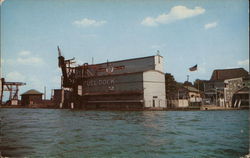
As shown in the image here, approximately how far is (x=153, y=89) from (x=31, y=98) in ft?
149

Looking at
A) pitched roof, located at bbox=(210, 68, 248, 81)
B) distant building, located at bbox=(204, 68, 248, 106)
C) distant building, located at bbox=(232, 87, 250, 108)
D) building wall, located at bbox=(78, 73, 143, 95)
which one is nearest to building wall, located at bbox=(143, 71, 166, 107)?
building wall, located at bbox=(78, 73, 143, 95)

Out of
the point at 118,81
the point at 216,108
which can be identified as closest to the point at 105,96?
the point at 118,81

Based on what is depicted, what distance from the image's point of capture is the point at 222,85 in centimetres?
5631

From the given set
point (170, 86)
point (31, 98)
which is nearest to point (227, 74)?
point (170, 86)

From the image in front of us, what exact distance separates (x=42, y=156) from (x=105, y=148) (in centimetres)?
241

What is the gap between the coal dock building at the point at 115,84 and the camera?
4531cm

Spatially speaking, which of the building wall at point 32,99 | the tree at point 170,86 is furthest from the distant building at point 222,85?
the building wall at point 32,99

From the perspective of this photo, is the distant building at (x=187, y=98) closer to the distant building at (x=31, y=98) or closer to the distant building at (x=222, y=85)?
the distant building at (x=222, y=85)

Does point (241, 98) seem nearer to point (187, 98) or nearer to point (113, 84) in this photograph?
point (187, 98)

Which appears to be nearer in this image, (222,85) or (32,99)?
(222,85)

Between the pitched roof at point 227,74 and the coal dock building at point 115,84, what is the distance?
18.1m

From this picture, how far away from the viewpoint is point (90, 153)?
841cm

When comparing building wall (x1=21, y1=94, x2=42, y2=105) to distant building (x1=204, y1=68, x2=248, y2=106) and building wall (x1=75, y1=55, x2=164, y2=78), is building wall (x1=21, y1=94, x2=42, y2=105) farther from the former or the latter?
distant building (x1=204, y1=68, x2=248, y2=106)

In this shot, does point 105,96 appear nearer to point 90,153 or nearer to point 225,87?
point 225,87
